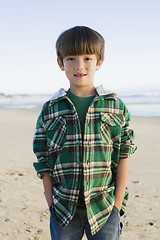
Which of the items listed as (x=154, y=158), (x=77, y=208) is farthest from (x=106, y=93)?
(x=154, y=158)

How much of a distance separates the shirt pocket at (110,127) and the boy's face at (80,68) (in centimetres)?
28

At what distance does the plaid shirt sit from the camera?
1924mm

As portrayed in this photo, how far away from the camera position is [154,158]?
23.7 feet

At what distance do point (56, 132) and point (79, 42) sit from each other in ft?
2.06

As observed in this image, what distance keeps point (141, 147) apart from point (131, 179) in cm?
288

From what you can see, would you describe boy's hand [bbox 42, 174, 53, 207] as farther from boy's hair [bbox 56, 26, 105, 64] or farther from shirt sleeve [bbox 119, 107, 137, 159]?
boy's hair [bbox 56, 26, 105, 64]

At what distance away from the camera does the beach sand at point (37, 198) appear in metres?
3.67

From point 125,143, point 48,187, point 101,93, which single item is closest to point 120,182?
point 125,143

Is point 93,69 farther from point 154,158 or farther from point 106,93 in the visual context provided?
point 154,158

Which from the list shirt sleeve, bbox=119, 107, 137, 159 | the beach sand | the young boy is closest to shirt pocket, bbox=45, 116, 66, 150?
the young boy

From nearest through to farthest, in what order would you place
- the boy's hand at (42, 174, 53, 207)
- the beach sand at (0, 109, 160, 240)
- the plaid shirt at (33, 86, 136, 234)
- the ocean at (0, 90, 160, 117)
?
the plaid shirt at (33, 86, 136, 234) → the boy's hand at (42, 174, 53, 207) → the beach sand at (0, 109, 160, 240) → the ocean at (0, 90, 160, 117)

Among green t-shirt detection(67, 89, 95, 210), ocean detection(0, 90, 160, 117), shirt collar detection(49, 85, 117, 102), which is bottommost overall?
green t-shirt detection(67, 89, 95, 210)

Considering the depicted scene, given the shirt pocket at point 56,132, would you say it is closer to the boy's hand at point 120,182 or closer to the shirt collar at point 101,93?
the shirt collar at point 101,93

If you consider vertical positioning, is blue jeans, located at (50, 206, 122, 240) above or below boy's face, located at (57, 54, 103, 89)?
below
